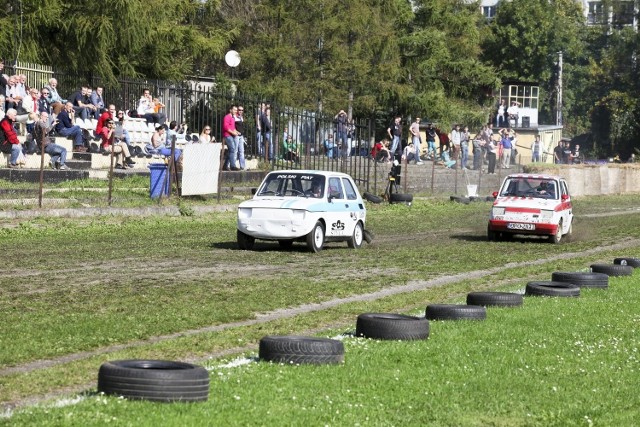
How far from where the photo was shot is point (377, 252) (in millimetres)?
22781

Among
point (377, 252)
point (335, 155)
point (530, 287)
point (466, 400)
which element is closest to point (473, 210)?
point (335, 155)

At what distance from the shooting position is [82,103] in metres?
32.2

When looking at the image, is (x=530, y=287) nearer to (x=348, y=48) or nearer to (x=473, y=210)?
(x=473, y=210)

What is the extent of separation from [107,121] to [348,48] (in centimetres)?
2290

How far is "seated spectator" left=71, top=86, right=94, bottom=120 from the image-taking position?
32.0 meters

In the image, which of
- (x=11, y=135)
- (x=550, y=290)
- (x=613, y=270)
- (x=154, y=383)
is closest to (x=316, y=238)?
(x=613, y=270)

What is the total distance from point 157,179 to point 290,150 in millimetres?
7874

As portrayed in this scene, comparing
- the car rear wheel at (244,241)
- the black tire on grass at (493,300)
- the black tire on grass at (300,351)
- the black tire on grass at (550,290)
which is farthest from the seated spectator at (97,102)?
the black tire on grass at (300,351)

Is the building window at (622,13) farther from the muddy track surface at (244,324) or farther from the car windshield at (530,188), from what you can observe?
the muddy track surface at (244,324)

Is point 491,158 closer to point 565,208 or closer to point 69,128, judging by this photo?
point 565,208

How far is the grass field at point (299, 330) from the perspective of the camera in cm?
809

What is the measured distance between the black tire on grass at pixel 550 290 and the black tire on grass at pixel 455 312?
2.97m

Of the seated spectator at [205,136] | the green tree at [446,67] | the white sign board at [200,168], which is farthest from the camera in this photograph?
the green tree at [446,67]

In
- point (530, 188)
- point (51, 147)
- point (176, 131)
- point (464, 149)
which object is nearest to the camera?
point (530, 188)
